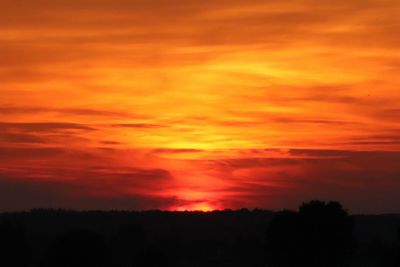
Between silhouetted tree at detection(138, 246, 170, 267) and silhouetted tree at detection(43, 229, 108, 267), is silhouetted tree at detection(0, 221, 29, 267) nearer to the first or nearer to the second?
silhouetted tree at detection(43, 229, 108, 267)

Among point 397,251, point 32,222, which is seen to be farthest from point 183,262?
point 32,222

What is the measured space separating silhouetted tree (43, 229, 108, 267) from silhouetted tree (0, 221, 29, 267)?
7.88 m

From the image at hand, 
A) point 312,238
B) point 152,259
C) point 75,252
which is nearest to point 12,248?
point 75,252

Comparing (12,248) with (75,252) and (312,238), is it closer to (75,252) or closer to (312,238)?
(75,252)

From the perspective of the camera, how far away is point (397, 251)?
8769 cm

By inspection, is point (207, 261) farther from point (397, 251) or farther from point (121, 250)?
point (397, 251)

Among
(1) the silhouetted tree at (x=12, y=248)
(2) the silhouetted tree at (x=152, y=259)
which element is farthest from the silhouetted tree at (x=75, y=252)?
(1) the silhouetted tree at (x=12, y=248)

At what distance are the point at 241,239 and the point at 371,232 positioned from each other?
56.3m

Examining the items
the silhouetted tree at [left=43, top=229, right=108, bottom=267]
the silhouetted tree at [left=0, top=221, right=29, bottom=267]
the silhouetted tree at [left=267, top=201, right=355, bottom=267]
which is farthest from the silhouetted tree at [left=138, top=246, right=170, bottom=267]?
the silhouetted tree at [left=0, top=221, right=29, bottom=267]

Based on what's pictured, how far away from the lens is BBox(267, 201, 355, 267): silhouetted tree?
9606cm

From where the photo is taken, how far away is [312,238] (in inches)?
3816

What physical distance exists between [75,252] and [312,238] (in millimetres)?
20168

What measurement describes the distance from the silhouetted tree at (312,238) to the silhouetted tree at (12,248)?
21.1 m

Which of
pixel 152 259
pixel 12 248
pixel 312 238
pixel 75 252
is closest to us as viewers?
pixel 75 252
